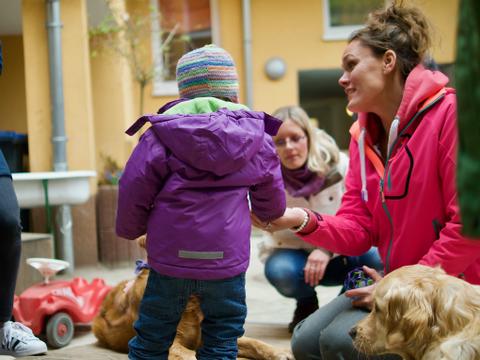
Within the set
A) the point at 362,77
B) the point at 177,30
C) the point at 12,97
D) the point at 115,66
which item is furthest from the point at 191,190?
the point at 177,30

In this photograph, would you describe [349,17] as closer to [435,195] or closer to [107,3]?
[107,3]

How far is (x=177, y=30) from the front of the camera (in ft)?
41.9

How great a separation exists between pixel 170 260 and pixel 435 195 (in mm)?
1098

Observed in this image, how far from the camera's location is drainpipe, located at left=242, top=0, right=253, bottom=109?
39.5 feet

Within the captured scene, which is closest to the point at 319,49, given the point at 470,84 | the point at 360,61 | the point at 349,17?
the point at 349,17

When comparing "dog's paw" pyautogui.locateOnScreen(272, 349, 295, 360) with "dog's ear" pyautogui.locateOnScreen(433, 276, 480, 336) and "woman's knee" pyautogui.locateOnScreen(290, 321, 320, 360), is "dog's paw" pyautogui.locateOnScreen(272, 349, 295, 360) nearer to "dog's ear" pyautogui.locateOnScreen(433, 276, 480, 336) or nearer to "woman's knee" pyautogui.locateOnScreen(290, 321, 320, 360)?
"woman's knee" pyautogui.locateOnScreen(290, 321, 320, 360)

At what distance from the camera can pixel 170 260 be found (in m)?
2.51

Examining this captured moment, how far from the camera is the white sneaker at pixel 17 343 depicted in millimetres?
3125

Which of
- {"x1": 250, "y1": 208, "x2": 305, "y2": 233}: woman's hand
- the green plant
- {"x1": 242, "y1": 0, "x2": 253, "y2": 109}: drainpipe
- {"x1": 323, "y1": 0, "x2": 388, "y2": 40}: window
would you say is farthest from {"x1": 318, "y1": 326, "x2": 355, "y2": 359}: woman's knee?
{"x1": 323, "y1": 0, "x2": 388, "y2": 40}: window

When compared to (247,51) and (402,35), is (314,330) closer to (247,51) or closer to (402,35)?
(402,35)

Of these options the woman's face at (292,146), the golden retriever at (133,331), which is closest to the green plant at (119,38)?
the woman's face at (292,146)

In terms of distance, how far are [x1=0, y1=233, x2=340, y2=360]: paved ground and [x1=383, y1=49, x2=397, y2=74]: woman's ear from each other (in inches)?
62.7

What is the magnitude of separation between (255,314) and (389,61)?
267 centimetres

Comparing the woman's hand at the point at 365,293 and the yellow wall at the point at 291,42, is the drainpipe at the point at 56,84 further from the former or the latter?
the yellow wall at the point at 291,42
